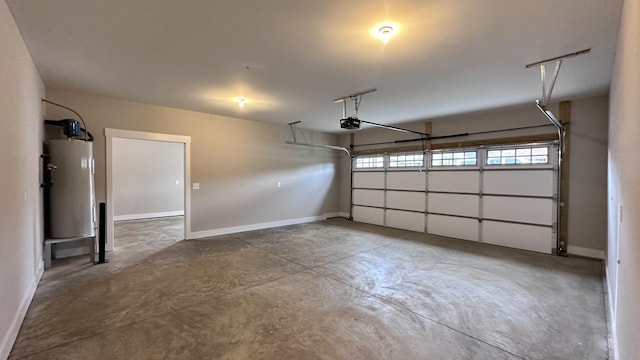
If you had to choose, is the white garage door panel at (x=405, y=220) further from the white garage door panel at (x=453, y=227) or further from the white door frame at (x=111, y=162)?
the white door frame at (x=111, y=162)

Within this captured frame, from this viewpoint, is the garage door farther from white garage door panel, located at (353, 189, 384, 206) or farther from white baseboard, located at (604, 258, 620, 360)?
white baseboard, located at (604, 258, 620, 360)

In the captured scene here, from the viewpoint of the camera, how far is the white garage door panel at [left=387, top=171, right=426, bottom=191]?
6883mm

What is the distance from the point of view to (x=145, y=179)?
865 centimetres

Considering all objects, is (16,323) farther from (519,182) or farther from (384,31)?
(519,182)

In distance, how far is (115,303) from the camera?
2.96m

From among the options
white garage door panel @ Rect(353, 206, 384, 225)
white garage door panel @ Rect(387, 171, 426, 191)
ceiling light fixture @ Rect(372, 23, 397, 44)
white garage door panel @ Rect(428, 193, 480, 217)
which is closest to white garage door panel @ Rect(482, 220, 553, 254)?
white garage door panel @ Rect(428, 193, 480, 217)

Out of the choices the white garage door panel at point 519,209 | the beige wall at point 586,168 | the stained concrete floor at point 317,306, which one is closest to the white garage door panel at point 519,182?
the white garage door panel at point 519,209

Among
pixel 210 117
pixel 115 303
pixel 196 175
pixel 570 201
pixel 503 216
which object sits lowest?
pixel 115 303

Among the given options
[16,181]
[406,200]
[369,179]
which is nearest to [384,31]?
[16,181]

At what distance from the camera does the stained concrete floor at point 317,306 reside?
88.0 inches

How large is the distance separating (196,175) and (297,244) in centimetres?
255

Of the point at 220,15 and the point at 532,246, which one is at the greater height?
the point at 220,15

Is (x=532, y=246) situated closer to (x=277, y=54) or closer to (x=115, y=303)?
(x=277, y=54)

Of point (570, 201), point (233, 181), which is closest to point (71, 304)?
point (233, 181)
